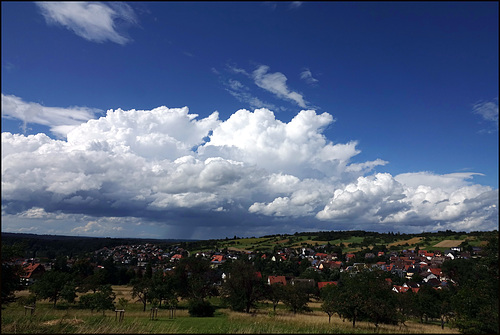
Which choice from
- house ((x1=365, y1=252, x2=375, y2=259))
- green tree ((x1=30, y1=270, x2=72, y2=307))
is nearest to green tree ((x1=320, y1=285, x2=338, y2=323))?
green tree ((x1=30, y1=270, x2=72, y2=307))

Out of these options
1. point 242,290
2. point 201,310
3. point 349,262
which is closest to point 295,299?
point 242,290

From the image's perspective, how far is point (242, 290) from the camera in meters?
47.2

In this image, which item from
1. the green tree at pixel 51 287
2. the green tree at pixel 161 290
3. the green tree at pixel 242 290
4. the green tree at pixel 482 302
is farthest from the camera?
the green tree at pixel 51 287

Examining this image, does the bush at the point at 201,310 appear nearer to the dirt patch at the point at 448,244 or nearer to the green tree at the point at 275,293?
the green tree at the point at 275,293

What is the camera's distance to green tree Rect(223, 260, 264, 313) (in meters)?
46.8

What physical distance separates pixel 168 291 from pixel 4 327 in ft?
111

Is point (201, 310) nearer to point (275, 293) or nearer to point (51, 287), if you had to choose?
point (275, 293)

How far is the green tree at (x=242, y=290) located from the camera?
4681 centimetres

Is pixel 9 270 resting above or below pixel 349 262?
above

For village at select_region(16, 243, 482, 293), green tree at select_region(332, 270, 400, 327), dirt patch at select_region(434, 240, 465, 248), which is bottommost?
village at select_region(16, 243, 482, 293)

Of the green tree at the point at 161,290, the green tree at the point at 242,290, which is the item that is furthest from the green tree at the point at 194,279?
the green tree at the point at 242,290

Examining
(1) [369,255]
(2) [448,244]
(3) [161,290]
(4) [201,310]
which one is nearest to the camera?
(4) [201,310]

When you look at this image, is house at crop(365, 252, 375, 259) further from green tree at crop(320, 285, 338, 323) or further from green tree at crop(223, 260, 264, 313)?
green tree at crop(223, 260, 264, 313)

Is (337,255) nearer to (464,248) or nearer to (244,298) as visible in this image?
(464,248)
